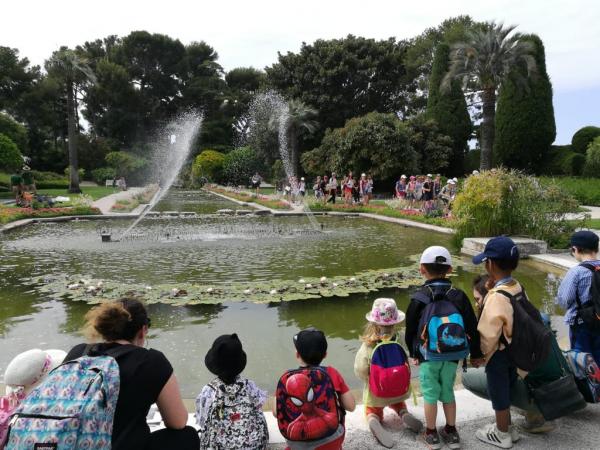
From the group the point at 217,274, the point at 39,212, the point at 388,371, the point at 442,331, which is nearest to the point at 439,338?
the point at 442,331

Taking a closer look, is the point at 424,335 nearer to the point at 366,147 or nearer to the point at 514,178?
the point at 514,178

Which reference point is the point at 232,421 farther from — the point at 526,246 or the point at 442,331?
the point at 526,246

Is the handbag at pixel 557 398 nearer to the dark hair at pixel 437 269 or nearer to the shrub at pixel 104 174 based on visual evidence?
the dark hair at pixel 437 269

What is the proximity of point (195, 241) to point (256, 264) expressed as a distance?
4012mm

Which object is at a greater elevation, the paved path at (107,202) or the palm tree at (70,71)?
the palm tree at (70,71)

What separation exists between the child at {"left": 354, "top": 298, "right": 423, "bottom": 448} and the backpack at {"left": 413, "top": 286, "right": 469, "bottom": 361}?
242 mm

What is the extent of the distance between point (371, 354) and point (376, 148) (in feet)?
97.3

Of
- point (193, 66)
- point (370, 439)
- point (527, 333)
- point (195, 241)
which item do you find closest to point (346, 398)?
point (370, 439)

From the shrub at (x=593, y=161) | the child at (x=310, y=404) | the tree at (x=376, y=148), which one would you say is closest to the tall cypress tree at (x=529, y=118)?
the shrub at (x=593, y=161)

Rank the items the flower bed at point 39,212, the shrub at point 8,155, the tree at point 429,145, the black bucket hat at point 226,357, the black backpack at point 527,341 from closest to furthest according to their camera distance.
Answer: the black bucket hat at point 226,357
the black backpack at point 527,341
the flower bed at point 39,212
the shrub at point 8,155
the tree at point 429,145

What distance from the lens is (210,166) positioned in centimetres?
5119

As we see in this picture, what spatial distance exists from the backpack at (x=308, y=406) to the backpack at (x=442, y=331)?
0.65 m

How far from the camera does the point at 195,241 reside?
1302 centimetres

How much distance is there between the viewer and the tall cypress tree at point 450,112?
3591cm
